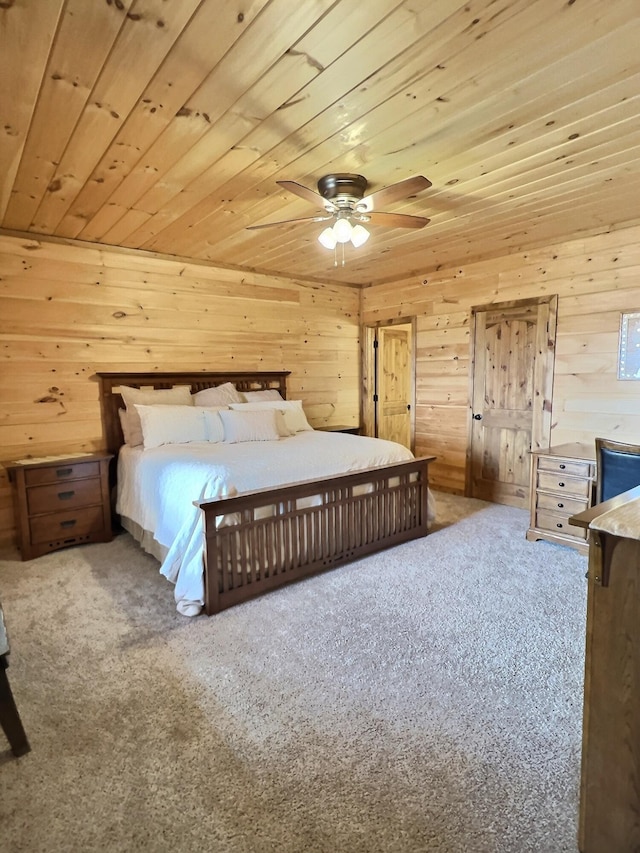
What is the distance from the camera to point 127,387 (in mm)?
4066

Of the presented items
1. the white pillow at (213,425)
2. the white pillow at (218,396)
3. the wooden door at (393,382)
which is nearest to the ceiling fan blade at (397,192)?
the white pillow at (213,425)

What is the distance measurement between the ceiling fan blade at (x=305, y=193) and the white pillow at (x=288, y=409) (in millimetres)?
2011

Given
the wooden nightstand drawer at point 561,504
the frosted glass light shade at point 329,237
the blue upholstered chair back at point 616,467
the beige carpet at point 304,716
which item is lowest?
the beige carpet at point 304,716

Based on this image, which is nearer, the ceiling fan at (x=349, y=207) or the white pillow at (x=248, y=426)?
the ceiling fan at (x=349, y=207)

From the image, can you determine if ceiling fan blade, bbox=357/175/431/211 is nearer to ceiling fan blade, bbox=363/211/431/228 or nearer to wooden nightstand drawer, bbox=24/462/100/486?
ceiling fan blade, bbox=363/211/431/228

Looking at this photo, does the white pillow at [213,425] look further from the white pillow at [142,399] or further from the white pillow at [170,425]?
the white pillow at [142,399]

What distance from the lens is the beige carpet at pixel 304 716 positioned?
135 cm

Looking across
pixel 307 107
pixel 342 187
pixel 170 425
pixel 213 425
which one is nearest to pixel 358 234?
pixel 342 187

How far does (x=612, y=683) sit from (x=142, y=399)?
12.4 ft

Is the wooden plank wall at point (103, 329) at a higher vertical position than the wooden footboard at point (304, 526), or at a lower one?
higher

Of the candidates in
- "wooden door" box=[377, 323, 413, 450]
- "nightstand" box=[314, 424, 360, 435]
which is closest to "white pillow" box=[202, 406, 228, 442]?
"nightstand" box=[314, 424, 360, 435]

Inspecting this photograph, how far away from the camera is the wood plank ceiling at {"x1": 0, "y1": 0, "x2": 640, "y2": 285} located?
4.85ft

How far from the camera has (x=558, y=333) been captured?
13.2ft

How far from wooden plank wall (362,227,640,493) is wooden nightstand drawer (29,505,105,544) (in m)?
3.46
